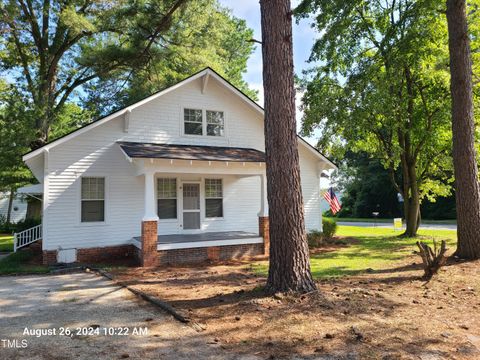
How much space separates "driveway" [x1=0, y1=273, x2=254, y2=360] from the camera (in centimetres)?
428

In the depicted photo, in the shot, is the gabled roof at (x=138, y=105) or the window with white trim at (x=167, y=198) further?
the window with white trim at (x=167, y=198)

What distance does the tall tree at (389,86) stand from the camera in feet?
50.6

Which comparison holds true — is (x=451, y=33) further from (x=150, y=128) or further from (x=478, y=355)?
(x=150, y=128)

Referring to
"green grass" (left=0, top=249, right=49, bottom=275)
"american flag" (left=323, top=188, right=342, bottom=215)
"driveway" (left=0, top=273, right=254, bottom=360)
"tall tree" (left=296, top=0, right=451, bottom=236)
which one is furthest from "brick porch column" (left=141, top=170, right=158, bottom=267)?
"american flag" (left=323, top=188, right=342, bottom=215)

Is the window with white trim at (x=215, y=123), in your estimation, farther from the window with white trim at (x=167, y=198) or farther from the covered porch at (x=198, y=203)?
the window with white trim at (x=167, y=198)

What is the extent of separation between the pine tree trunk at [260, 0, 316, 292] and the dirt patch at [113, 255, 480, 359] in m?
0.46

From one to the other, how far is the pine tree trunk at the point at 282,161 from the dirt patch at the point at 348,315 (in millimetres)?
459

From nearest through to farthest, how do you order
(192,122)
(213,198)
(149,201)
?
(149,201), (192,122), (213,198)

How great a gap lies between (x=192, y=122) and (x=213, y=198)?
3.10 m

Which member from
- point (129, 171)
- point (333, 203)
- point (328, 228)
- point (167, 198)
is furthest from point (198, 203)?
point (333, 203)

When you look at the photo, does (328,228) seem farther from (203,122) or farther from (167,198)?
(167,198)

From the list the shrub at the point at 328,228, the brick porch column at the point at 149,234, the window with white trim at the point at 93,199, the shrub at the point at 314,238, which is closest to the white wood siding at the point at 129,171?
the window with white trim at the point at 93,199

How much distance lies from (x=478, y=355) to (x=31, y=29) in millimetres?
22575

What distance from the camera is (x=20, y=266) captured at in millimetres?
11281
